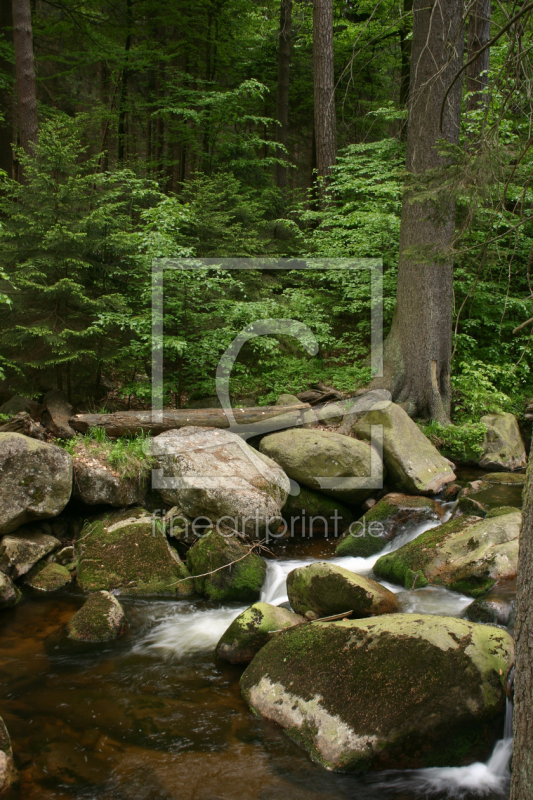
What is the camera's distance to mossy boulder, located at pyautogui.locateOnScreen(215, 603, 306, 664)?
5016 millimetres

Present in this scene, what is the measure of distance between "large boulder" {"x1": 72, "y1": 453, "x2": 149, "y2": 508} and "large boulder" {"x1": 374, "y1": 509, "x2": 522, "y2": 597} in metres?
3.47

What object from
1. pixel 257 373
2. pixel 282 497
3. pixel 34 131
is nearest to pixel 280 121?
pixel 34 131

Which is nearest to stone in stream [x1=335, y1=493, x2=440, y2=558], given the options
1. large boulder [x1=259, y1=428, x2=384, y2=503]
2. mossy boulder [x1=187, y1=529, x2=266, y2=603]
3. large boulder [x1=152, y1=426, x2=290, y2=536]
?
large boulder [x1=259, y1=428, x2=384, y2=503]

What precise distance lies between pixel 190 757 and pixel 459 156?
5.33 meters

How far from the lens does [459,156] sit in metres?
4.61

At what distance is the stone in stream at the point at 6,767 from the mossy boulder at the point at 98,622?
158 centimetres

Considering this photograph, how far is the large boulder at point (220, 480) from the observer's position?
699 centimetres

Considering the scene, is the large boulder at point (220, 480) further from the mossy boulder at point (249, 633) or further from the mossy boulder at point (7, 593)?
the mossy boulder at point (7, 593)

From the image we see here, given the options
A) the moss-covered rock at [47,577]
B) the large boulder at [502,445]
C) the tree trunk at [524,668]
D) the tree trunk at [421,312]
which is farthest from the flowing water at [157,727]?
the tree trunk at [421,312]

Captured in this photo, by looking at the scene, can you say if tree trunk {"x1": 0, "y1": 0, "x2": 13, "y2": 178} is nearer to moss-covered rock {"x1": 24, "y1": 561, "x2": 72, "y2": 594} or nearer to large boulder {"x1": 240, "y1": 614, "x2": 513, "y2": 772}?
moss-covered rock {"x1": 24, "y1": 561, "x2": 72, "y2": 594}

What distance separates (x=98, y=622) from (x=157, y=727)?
149 cm

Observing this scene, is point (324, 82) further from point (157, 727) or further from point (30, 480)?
point (157, 727)

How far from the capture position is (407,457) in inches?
320

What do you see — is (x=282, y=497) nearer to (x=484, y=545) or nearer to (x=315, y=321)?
(x=484, y=545)
